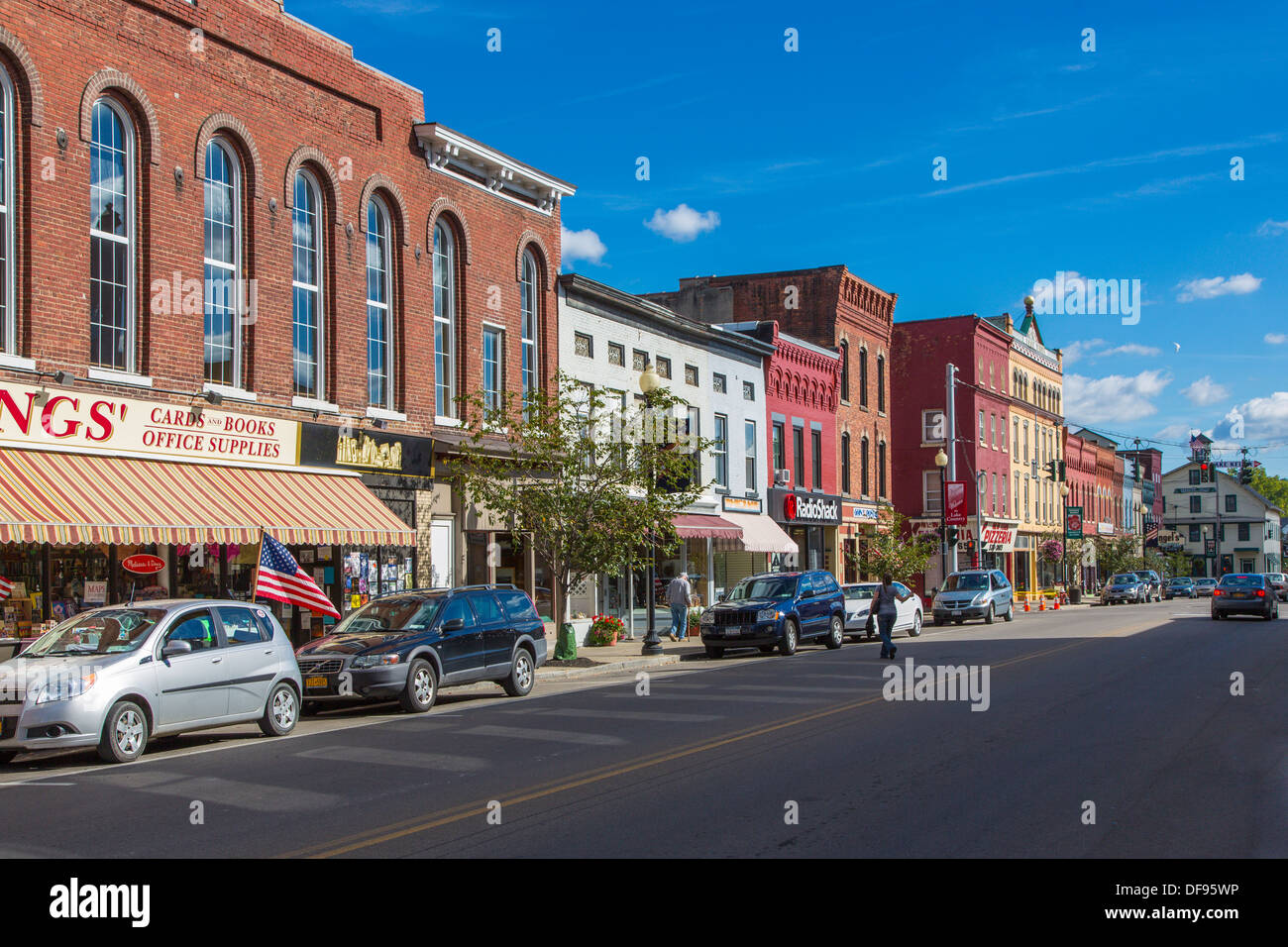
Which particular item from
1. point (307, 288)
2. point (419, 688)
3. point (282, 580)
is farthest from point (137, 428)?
point (419, 688)

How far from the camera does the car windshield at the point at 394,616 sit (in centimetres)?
1692

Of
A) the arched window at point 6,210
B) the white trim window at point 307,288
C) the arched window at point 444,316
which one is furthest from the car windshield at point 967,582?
the arched window at point 6,210

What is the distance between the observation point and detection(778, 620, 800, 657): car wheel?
85.9ft

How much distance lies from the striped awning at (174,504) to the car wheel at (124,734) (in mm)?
4655

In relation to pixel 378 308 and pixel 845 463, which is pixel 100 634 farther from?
pixel 845 463

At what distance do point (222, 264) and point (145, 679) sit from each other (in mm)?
10874

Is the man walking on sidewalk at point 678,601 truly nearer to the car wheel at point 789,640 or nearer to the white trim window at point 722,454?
the car wheel at point 789,640

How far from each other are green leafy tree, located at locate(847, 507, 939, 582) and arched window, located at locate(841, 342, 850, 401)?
4.69 m

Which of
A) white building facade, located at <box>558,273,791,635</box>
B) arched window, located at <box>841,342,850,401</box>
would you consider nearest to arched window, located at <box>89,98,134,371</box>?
white building facade, located at <box>558,273,791,635</box>

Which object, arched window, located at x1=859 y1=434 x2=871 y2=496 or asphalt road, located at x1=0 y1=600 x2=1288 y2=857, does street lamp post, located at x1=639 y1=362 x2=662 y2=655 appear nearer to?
asphalt road, located at x1=0 y1=600 x2=1288 y2=857

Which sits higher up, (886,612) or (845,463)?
(845,463)

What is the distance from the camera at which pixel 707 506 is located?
3756 centimetres

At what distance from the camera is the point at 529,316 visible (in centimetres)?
2994
